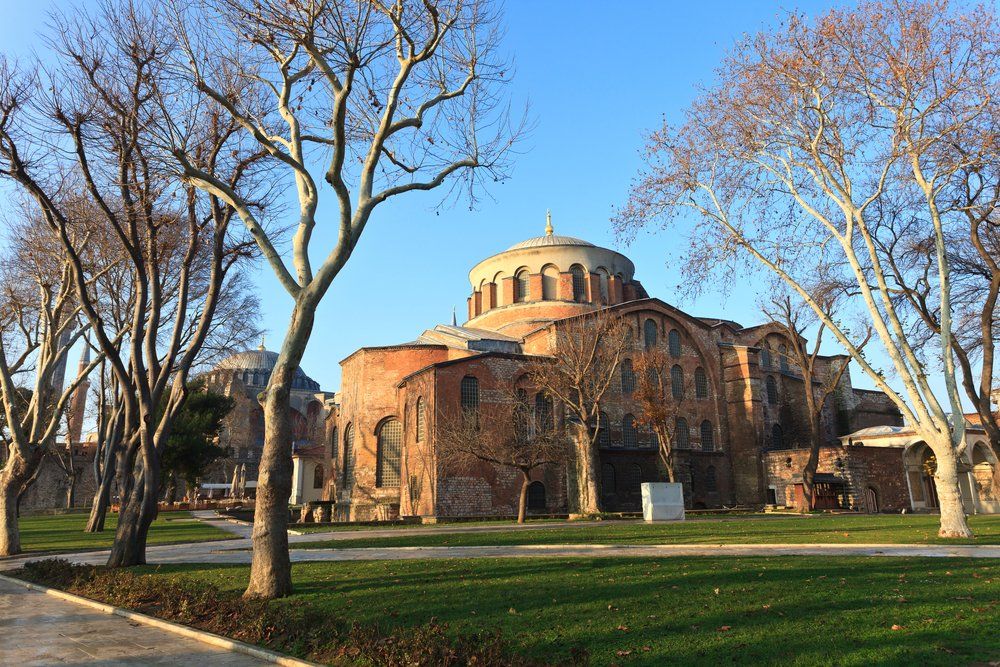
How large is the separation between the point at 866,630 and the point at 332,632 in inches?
177

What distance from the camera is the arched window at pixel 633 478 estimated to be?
33062 millimetres

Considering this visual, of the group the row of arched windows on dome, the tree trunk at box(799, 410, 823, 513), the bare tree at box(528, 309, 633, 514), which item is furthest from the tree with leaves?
the tree trunk at box(799, 410, 823, 513)

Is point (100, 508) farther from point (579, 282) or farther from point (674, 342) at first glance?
point (674, 342)

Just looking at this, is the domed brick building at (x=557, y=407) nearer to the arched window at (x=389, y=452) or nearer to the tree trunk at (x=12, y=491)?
the arched window at (x=389, y=452)

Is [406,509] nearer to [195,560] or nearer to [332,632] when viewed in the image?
[195,560]

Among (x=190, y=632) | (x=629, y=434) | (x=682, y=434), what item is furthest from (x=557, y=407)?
(x=190, y=632)

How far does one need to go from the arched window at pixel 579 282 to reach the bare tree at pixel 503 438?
11.2 metres

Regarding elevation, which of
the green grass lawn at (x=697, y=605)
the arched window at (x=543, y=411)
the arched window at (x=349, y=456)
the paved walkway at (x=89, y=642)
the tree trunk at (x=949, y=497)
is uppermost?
the arched window at (x=543, y=411)

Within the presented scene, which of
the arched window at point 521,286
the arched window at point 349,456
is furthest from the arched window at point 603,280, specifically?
the arched window at point 349,456

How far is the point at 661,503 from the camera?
2491 cm

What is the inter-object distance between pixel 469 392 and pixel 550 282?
492 inches

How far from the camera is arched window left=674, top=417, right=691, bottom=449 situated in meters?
36.1

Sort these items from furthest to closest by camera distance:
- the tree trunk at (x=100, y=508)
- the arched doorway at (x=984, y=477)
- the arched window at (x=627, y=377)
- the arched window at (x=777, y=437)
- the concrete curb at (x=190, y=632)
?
1. the arched window at (x=777, y=437)
2. the arched doorway at (x=984, y=477)
3. the arched window at (x=627, y=377)
4. the tree trunk at (x=100, y=508)
5. the concrete curb at (x=190, y=632)

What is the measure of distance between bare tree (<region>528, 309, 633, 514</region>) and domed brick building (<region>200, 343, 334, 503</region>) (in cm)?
2377
